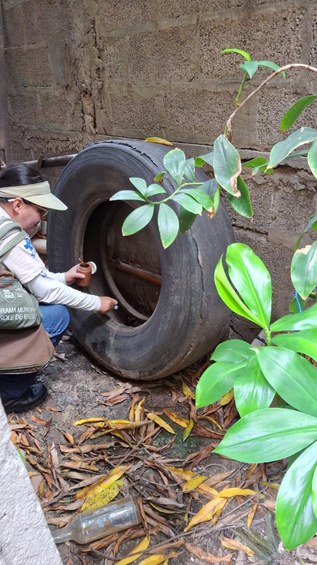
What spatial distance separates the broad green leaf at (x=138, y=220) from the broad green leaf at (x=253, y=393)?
1.45ft

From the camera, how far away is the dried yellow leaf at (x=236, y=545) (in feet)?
4.77

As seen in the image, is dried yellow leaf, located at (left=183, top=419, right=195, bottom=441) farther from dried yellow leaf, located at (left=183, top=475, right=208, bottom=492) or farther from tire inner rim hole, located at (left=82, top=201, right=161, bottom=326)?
tire inner rim hole, located at (left=82, top=201, right=161, bottom=326)

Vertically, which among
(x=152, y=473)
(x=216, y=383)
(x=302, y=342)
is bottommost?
(x=152, y=473)

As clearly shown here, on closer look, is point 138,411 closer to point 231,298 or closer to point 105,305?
point 105,305

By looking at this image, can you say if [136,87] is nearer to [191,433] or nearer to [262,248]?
[262,248]

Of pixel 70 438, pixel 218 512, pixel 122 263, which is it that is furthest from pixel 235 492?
pixel 122 263

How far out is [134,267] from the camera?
2.55m

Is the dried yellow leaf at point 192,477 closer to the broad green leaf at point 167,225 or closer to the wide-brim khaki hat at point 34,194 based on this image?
the broad green leaf at point 167,225

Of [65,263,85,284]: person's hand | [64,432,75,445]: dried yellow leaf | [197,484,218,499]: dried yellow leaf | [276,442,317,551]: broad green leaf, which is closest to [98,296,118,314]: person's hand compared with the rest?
[65,263,85,284]: person's hand

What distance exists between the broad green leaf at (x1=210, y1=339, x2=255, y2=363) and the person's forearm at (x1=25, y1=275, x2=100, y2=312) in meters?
1.19

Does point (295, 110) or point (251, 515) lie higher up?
point (295, 110)

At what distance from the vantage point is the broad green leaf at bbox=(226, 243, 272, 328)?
1024mm

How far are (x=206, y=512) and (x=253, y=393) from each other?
895 millimetres

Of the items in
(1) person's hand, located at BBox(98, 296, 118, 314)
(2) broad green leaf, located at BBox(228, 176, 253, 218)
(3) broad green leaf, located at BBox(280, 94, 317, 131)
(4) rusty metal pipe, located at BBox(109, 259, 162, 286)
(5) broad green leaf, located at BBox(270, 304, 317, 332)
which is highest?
(3) broad green leaf, located at BBox(280, 94, 317, 131)
